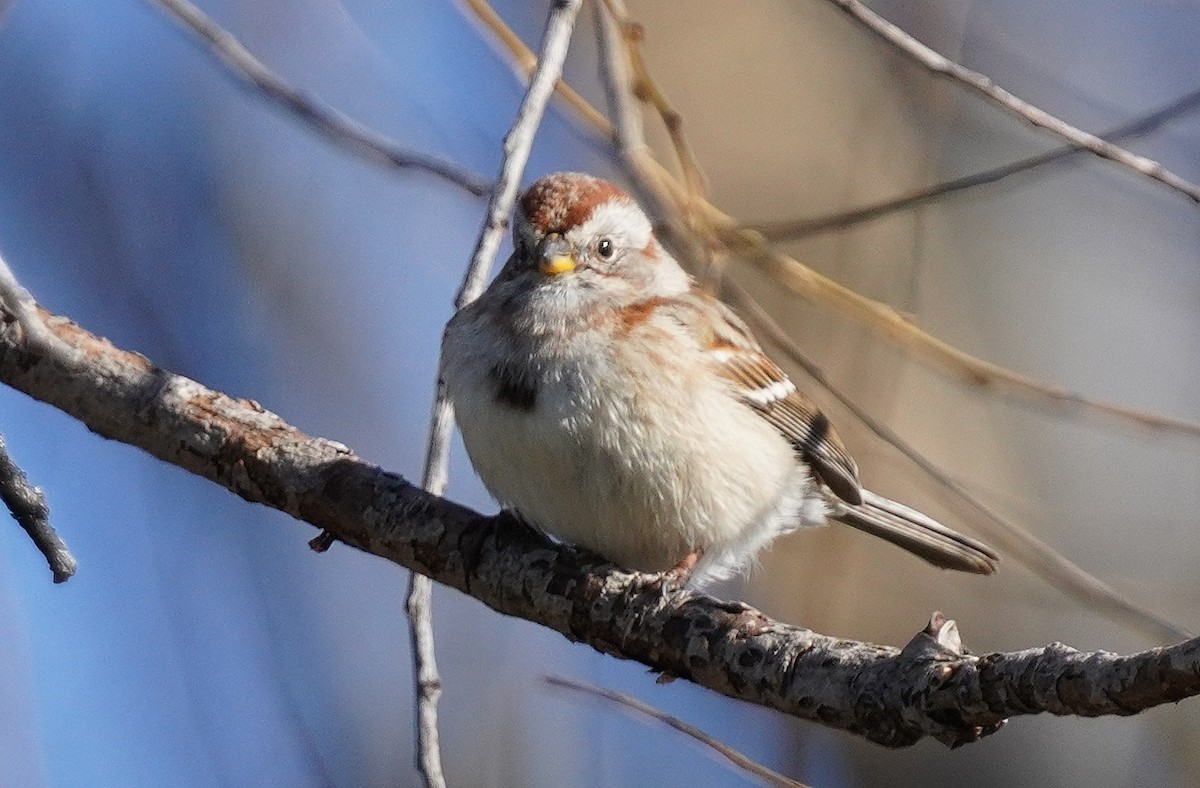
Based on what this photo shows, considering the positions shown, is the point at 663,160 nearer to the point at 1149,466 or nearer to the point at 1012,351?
the point at 1012,351

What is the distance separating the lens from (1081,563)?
5035 millimetres

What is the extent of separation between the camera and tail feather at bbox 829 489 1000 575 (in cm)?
438

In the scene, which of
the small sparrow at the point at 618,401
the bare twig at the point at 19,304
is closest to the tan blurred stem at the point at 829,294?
the small sparrow at the point at 618,401

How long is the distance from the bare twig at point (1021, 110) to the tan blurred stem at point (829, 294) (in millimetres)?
688

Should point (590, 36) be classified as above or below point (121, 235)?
above

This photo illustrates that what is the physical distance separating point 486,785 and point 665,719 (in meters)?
2.33

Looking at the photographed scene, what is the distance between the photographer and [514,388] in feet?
11.2

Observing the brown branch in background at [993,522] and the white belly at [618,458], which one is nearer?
the brown branch in background at [993,522]

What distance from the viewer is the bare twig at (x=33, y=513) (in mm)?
2475

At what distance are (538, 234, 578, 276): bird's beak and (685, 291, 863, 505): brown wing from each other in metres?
0.38

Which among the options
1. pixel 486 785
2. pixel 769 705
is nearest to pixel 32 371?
pixel 769 705

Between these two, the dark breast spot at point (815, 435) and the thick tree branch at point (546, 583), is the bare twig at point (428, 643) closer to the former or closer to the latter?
the thick tree branch at point (546, 583)

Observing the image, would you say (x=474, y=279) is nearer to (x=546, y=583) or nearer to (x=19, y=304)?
(x=546, y=583)

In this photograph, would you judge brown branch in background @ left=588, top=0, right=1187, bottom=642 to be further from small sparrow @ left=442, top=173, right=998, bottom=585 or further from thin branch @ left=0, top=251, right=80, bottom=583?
thin branch @ left=0, top=251, right=80, bottom=583
